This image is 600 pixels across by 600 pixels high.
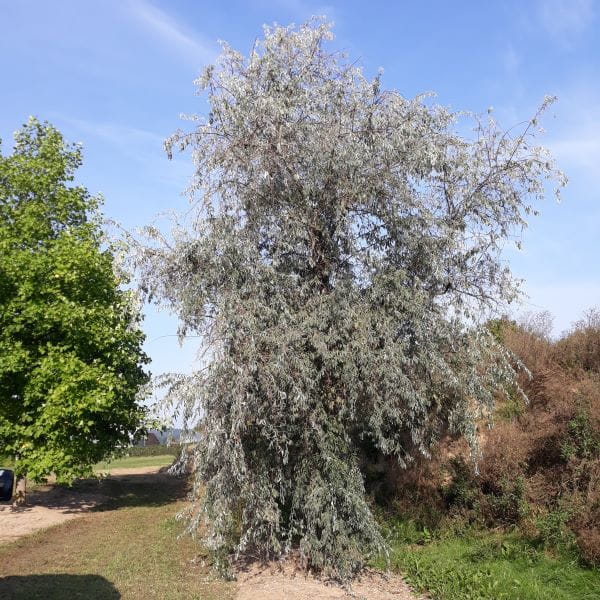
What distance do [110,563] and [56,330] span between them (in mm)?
7150

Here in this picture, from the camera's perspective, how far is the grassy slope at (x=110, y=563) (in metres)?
9.12

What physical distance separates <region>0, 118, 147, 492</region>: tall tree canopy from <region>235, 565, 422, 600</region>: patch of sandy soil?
6.64 meters

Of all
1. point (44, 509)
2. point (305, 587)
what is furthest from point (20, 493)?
point (305, 587)

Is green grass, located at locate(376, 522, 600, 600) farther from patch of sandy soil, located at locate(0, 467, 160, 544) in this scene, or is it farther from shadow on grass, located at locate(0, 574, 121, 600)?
patch of sandy soil, located at locate(0, 467, 160, 544)

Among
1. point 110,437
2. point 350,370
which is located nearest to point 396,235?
point 350,370

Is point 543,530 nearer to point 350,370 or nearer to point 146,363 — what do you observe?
point 350,370

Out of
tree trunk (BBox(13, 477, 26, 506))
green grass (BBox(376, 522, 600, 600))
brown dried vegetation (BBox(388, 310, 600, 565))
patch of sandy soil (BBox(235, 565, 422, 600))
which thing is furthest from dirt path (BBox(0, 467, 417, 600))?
brown dried vegetation (BBox(388, 310, 600, 565))

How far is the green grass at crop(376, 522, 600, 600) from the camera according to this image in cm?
868

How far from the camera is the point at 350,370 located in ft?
31.5

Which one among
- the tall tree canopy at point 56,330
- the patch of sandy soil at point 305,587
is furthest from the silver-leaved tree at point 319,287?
the tall tree canopy at point 56,330

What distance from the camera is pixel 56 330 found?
16000mm

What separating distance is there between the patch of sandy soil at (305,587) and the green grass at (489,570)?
1.32ft

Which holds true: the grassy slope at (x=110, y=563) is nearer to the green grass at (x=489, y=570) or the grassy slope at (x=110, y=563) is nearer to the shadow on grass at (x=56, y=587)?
the shadow on grass at (x=56, y=587)

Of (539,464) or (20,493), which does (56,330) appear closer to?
(20,493)
